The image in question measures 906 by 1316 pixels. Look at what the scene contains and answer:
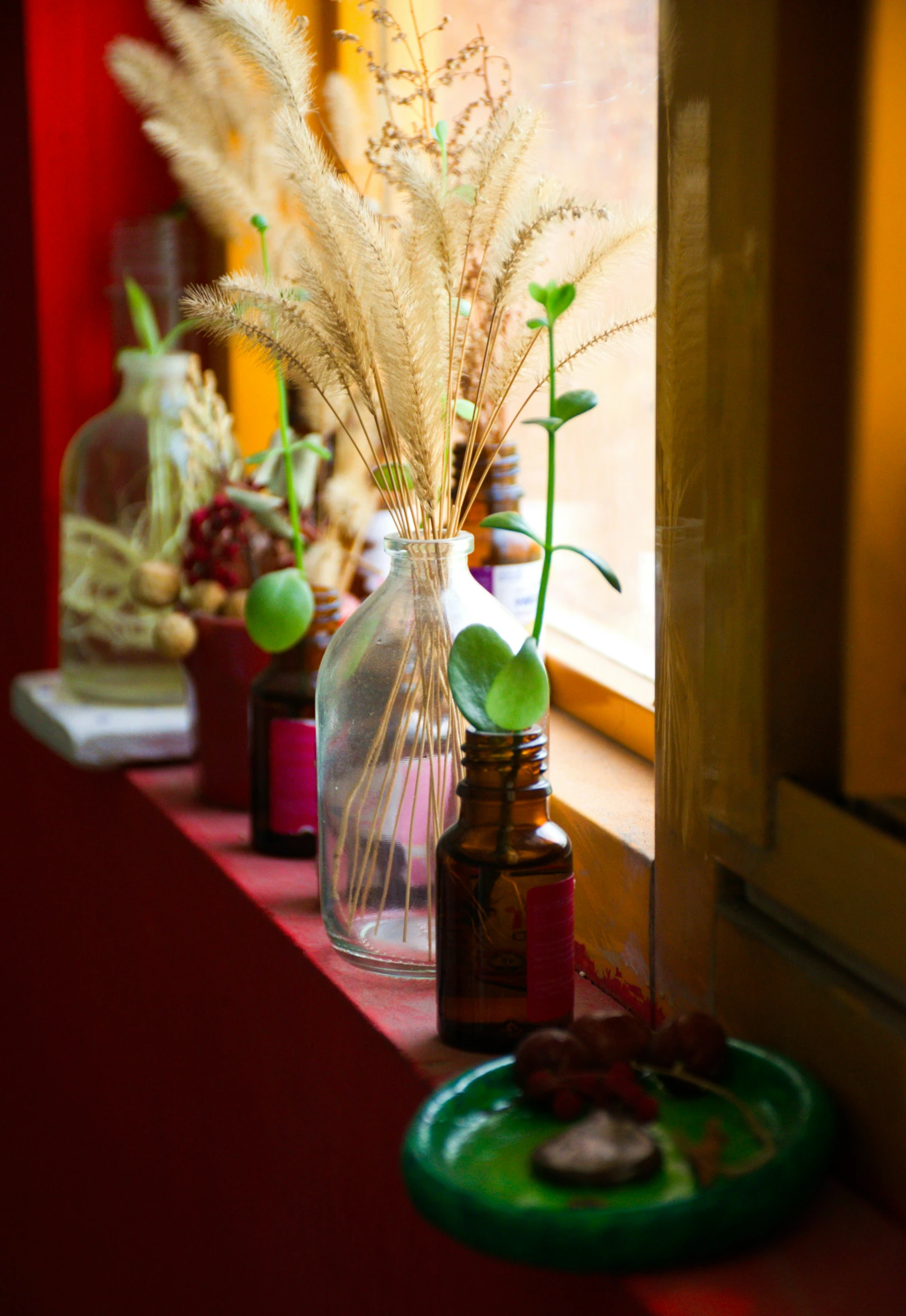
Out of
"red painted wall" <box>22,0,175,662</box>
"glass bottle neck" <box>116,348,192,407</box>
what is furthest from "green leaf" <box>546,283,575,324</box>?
"red painted wall" <box>22,0,175,662</box>

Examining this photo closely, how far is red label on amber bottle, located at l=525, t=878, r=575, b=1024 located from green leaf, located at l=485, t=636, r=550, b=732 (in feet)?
0.27

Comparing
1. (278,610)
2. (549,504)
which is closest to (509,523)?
(549,504)

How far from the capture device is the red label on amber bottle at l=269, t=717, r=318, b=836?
1001 millimetres

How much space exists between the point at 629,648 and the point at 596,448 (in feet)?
0.50

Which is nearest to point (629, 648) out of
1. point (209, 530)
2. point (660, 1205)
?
point (209, 530)

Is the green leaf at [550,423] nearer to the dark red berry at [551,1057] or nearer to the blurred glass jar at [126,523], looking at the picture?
the dark red berry at [551,1057]

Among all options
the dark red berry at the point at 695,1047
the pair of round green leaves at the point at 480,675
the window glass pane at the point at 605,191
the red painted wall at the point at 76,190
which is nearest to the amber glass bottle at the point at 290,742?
the window glass pane at the point at 605,191

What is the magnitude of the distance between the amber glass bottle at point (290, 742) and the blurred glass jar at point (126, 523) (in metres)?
0.39

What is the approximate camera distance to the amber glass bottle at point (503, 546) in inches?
38.6

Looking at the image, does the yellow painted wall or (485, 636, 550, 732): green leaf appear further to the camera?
(485, 636, 550, 732): green leaf

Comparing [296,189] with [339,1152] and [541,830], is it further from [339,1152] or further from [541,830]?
[339,1152]

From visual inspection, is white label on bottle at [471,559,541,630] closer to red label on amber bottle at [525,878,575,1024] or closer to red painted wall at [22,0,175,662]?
red label on amber bottle at [525,878,575,1024]

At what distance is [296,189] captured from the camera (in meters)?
0.77

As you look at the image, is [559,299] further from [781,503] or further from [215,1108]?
[215,1108]
